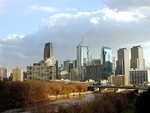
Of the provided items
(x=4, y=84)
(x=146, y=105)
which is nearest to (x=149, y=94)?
(x=146, y=105)

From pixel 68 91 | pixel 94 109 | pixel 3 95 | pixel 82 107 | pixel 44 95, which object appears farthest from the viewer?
pixel 68 91

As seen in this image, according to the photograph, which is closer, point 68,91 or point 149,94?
point 149,94

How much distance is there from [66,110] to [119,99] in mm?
18456

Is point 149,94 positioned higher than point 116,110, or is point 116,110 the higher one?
point 149,94

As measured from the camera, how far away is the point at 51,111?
125 ft

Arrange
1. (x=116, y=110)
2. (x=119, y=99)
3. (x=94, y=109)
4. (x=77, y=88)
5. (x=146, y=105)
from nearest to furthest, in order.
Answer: (x=146, y=105)
(x=94, y=109)
(x=116, y=110)
(x=119, y=99)
(x=77, y=88)

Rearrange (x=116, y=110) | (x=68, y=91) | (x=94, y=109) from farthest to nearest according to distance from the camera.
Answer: (x=68, y=91) < (x=116, y=110) < (x=94, y=109)

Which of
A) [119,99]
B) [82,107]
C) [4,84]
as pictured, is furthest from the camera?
[4,84]

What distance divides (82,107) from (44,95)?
220 ft

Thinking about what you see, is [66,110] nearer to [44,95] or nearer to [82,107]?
[82,107]

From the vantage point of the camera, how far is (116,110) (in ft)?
165

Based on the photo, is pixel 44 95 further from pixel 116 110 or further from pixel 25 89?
pixel 116 110

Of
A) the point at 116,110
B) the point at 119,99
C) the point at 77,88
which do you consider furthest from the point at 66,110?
the point at 77,88

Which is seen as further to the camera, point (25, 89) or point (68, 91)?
point (68, 91)
